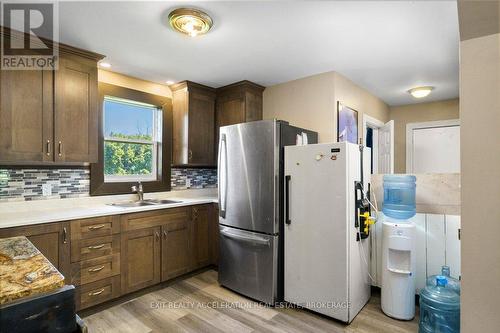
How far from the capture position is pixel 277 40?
2.32 meters

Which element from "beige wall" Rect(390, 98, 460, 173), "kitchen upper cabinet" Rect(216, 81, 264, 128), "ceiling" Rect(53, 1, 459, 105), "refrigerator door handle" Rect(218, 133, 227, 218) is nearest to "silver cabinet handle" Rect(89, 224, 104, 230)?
"refrigerator door handle" Rect(218, 133, 227, 218)

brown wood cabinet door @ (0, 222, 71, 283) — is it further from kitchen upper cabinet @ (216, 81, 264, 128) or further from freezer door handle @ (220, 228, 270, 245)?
kitchen upper cabinet @ (216, 81, 264, 128)

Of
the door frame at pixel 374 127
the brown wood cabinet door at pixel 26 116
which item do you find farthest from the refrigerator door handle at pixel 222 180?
the door frame at pixel 374 127

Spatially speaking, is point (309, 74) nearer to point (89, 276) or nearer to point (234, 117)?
point (234, 117)

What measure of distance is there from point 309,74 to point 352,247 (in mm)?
1984

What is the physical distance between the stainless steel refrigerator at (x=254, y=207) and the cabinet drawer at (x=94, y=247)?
3.47 feet

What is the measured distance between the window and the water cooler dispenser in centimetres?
264

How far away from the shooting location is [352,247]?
2.29m

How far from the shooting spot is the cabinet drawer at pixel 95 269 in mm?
2271

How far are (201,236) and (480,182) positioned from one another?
2753 millimetres

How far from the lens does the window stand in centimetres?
300

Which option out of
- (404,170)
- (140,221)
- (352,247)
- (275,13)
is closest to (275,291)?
(352,247)

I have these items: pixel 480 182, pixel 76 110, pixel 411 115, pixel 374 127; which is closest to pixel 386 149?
pixel 374 127

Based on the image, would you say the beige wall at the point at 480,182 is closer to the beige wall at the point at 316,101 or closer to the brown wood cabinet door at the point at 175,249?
the beige wall at the point at 316,101
